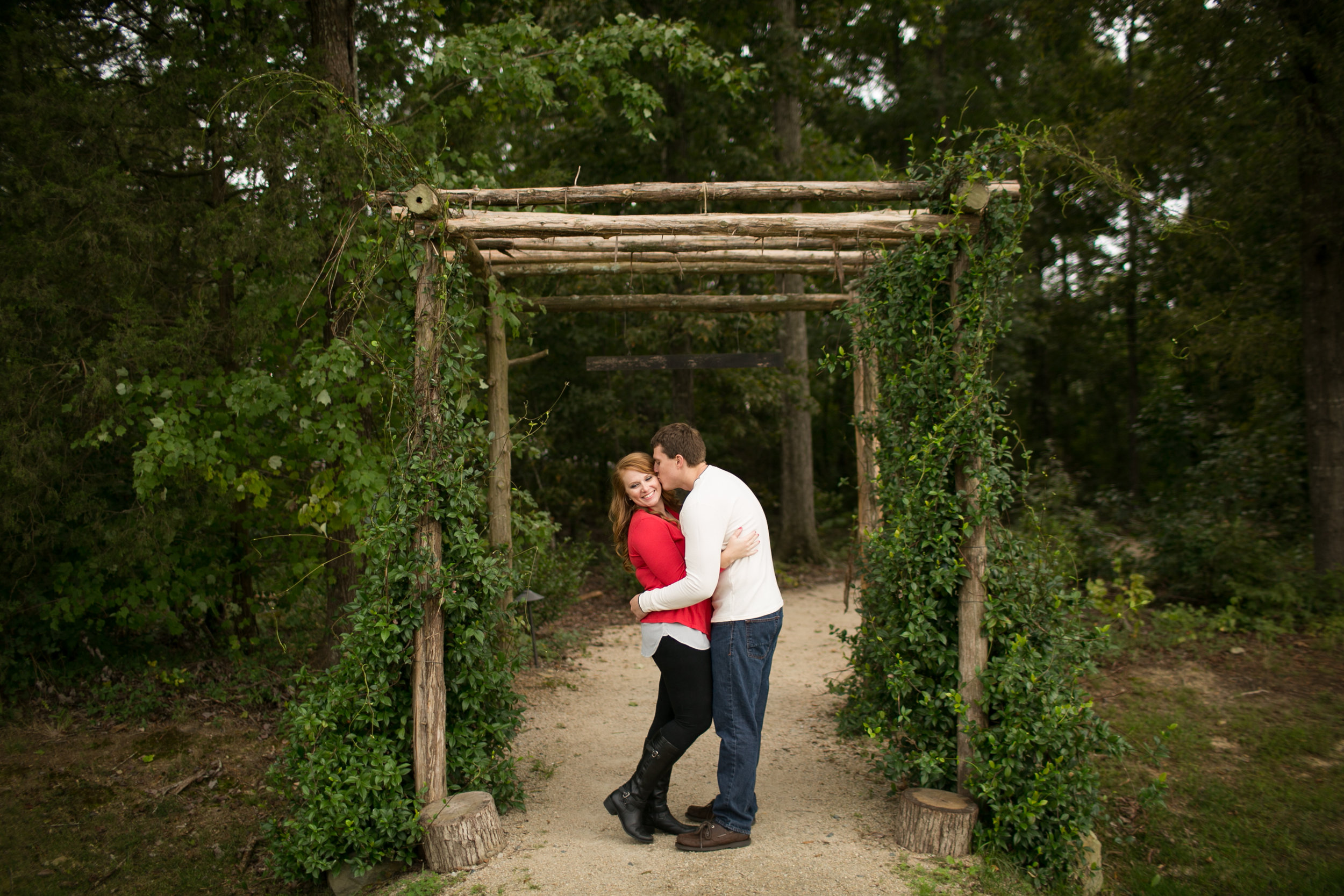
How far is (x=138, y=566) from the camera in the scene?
20.1ft

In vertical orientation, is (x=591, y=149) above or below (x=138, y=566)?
above

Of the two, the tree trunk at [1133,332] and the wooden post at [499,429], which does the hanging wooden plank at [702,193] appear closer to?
the wooden post at [499,429]

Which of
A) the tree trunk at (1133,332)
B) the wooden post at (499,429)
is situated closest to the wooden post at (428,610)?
the wooden post at (499,429)

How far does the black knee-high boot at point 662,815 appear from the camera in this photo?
12.7ft

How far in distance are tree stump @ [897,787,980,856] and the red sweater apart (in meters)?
1.25

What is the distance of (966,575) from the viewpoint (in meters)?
3.87

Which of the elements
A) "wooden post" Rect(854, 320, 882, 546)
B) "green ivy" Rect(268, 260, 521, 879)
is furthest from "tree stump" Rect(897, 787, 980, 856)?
"wooden post" Rect(854, 320, 882, 546)

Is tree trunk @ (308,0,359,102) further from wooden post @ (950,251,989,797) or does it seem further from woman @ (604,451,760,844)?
wooden post @ (950,251,989,797)

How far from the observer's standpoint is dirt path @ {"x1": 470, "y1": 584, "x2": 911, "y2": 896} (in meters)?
3.44

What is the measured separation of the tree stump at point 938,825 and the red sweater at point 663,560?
125 cm

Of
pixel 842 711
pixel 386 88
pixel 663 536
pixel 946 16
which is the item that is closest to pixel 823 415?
pixel 946 16

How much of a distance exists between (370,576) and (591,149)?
869 centimetres

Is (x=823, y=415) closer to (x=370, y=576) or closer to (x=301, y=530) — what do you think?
(x=301, y=530)

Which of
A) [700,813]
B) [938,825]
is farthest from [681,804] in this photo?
[938,825]
